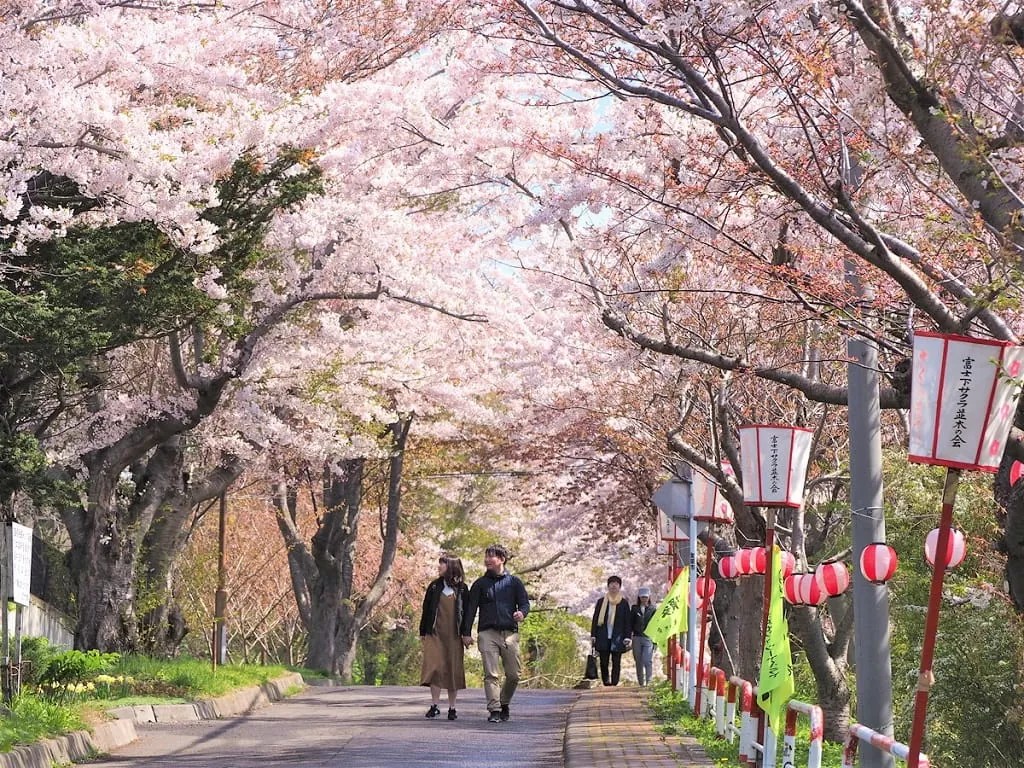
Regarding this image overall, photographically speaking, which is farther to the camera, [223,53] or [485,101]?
[485,101]

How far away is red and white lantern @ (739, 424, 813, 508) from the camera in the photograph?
13.2 metres

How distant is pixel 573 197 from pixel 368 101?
3.25 metres

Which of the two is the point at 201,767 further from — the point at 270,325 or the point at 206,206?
the point at 270,325

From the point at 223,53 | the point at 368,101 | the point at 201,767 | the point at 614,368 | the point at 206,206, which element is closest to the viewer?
the point at 201,767

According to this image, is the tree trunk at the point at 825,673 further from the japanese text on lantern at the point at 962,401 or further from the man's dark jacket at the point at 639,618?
the japanese text on lantern at the point at 962,401

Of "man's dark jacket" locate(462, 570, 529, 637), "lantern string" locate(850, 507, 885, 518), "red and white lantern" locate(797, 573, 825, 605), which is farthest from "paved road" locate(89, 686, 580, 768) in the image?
"lantern string" locate(850, 507, 885, 518)

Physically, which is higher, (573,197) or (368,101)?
(368,101)

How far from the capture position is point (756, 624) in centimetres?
1678

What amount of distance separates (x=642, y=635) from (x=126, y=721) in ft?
44.2

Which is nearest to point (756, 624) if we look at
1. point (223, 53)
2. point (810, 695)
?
point (223, 53)

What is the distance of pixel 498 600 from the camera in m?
15.6

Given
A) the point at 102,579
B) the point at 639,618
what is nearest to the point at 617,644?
the point at 639,618

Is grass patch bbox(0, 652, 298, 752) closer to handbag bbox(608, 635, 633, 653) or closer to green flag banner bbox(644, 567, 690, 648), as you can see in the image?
green flag banner bbox(644, 567, 690, 648)

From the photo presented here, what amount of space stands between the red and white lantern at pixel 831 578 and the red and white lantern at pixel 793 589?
34cm
